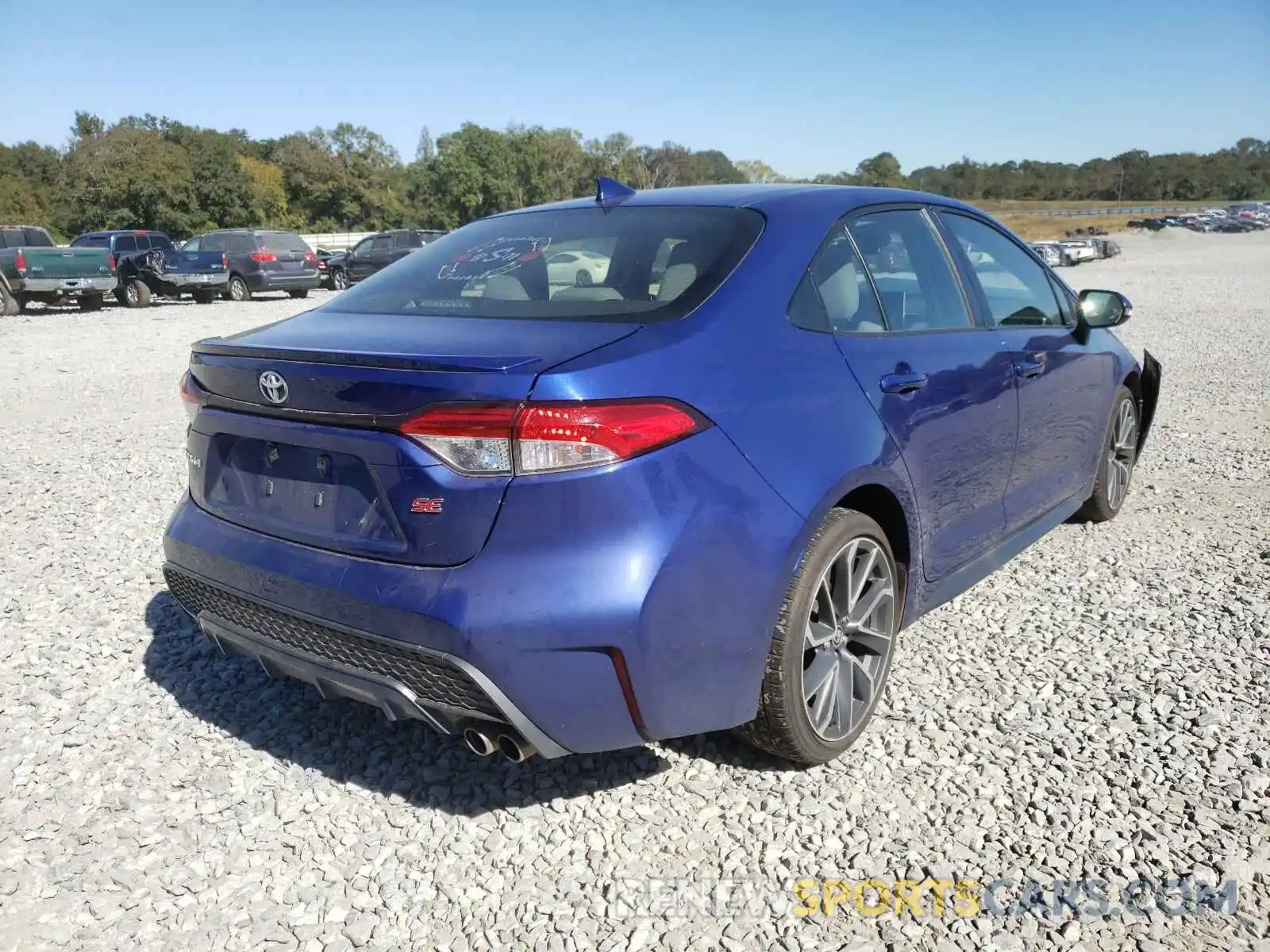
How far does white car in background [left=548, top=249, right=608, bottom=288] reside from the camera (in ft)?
10.0

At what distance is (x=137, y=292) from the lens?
23141 millimetres

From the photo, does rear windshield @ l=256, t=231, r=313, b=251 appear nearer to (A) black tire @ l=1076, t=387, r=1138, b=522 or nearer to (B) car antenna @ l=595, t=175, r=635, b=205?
(A) black tire @ l=1076, t=387, r=1138, b=522

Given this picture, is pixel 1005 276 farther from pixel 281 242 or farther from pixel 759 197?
pixel 281 242

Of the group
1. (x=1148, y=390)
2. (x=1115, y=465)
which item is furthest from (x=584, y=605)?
(x=1148, y=390)

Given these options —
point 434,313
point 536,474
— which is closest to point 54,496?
point 434,313

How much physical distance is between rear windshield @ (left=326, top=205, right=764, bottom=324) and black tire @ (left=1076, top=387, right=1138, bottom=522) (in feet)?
9.41

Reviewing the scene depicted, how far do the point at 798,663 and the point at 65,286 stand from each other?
22138 mm

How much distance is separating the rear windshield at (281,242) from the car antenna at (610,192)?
22256mm

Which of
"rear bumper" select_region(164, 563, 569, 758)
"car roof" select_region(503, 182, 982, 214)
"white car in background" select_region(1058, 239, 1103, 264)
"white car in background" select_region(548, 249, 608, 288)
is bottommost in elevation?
"white car in background" select_region(1058, 239, 1103, 264)

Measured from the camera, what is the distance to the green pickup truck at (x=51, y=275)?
2033 cm

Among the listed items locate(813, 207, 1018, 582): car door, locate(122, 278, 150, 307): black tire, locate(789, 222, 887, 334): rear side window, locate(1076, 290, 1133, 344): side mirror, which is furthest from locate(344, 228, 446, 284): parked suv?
locate(789, 222, 887, 334): rear side window

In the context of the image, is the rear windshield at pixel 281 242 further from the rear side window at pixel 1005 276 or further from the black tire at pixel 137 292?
the rear side window at pixel 1005 276

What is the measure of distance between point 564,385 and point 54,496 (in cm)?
518

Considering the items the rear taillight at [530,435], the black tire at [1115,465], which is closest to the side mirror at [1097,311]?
the black tire at [1115,465]
